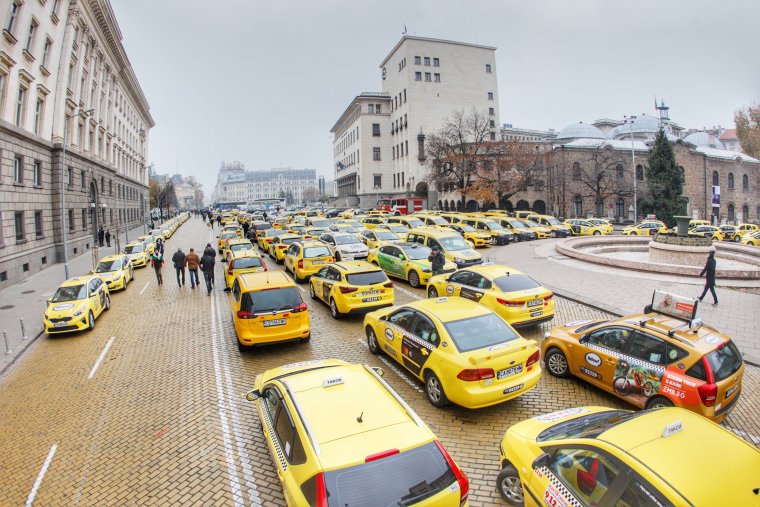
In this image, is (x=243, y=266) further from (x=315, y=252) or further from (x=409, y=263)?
(x=409, y=263)

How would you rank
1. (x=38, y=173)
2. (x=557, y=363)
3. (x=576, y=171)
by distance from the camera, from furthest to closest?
(x=576, y=171) < (x=38, y=173) < (x=557, y=363)

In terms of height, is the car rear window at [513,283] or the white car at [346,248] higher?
the white car at [346,248]

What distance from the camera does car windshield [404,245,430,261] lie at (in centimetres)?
1679

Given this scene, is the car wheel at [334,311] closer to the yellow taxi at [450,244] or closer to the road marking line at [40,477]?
the yellow taxi at [450,244]

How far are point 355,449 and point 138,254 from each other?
2491 cm

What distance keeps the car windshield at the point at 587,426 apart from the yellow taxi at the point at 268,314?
21.2 feet

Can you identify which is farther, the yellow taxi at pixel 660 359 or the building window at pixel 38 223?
the building window at pixel 38 223

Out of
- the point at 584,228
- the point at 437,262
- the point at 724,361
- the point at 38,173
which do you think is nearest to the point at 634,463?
the point at 724,361

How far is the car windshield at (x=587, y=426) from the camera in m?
4.22

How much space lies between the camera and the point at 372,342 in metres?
9.66

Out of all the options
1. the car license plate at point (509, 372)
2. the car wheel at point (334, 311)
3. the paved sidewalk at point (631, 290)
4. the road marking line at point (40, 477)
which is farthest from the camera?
the car wheel at point (334, 311)

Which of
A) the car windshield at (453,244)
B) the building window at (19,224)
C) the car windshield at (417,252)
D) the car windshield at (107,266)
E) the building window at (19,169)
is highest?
the building window at (19,169)

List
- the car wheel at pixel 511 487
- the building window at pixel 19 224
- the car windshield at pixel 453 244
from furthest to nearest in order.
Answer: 1. the building window at pixel 19 224
2. the car windshield at pixel 453 244
3. the car wheel at pixel 511 487

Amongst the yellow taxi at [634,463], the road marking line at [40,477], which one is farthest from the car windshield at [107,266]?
the yellow taxi at [634,463]
